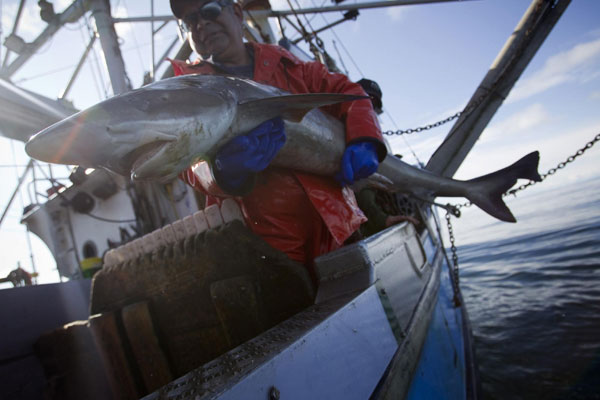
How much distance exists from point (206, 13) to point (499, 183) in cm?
366

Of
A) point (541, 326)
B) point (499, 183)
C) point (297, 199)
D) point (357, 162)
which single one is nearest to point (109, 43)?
point (297, 199)

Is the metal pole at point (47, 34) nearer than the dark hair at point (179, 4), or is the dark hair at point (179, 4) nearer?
the dark hair at point (179, 4)

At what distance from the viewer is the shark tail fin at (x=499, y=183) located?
3.41 m

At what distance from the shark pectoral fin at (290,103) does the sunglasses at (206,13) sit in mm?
1311

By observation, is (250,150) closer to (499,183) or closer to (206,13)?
(206,13)

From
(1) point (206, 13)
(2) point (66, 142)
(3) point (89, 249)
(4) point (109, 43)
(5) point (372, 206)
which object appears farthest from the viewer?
(3) point (89, 249)

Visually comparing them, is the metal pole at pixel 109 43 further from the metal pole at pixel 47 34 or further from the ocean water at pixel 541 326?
the ocean water at pixel 541 326

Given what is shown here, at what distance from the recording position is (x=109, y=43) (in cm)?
707

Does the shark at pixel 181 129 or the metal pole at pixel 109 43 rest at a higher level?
the metal pole at pixel 109 43

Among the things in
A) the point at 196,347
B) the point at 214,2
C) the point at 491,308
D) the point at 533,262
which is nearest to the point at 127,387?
the point at 196,347

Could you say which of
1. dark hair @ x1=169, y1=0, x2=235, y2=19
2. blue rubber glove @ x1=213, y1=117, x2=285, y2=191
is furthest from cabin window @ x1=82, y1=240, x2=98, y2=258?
blue rubber glove @ x1=213, y1=117, x2=285, y2=191

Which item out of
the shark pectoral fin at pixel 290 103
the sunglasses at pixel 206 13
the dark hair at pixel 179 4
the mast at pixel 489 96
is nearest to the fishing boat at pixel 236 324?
the mast at pixel 489 96

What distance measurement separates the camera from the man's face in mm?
2346

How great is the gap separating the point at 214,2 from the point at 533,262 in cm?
992
